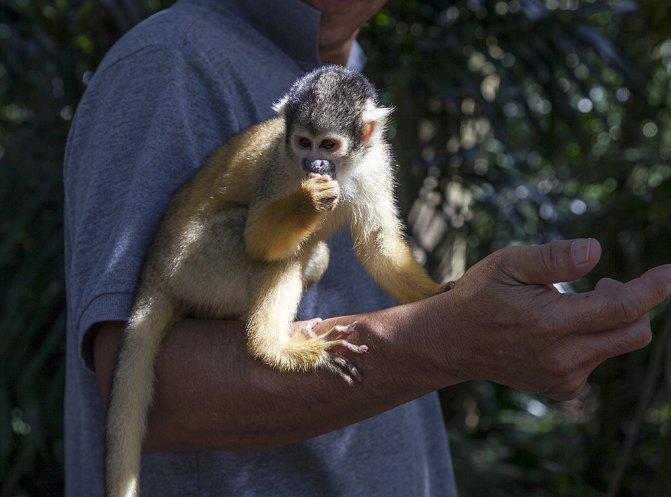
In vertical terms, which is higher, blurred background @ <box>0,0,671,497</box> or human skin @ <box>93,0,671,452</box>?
human skin @ <box>93,0,671,452</box>

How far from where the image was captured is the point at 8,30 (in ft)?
7.32

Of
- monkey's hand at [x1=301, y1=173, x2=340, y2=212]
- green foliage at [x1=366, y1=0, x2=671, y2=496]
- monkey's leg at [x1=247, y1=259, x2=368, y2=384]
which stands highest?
monkey's hand at [x1=301, y1=173, x2=340, y2=212]

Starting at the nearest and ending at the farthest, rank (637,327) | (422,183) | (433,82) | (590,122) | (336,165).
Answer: (637,327)
(336,165)
(433,82)
(422,183)
(590,122)

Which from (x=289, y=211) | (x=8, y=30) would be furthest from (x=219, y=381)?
(x=8, y=30)

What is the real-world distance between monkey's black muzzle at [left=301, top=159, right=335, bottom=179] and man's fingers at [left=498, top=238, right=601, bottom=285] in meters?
0.53

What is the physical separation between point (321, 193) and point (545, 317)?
0.47 m

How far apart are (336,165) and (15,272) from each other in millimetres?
1001

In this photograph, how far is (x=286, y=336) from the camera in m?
1.27

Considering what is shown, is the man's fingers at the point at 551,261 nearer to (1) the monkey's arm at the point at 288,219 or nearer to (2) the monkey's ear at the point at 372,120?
(1) the monkey's arm at the point at 288,219

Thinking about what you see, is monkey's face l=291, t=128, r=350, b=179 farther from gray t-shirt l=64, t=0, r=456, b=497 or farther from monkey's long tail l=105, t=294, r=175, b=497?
monkey's long tail l=105, t=294, r=175, b=497

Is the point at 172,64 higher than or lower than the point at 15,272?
higher

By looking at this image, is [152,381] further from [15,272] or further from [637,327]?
[15,272]

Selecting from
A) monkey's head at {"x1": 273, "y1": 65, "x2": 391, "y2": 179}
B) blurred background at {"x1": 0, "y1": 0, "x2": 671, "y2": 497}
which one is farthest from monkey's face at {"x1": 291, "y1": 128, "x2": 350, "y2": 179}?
blurred background at {"x1": 0, "y1": 0, "x2": 671, "y2": 497}

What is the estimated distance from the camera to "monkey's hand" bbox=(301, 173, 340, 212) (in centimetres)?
124
